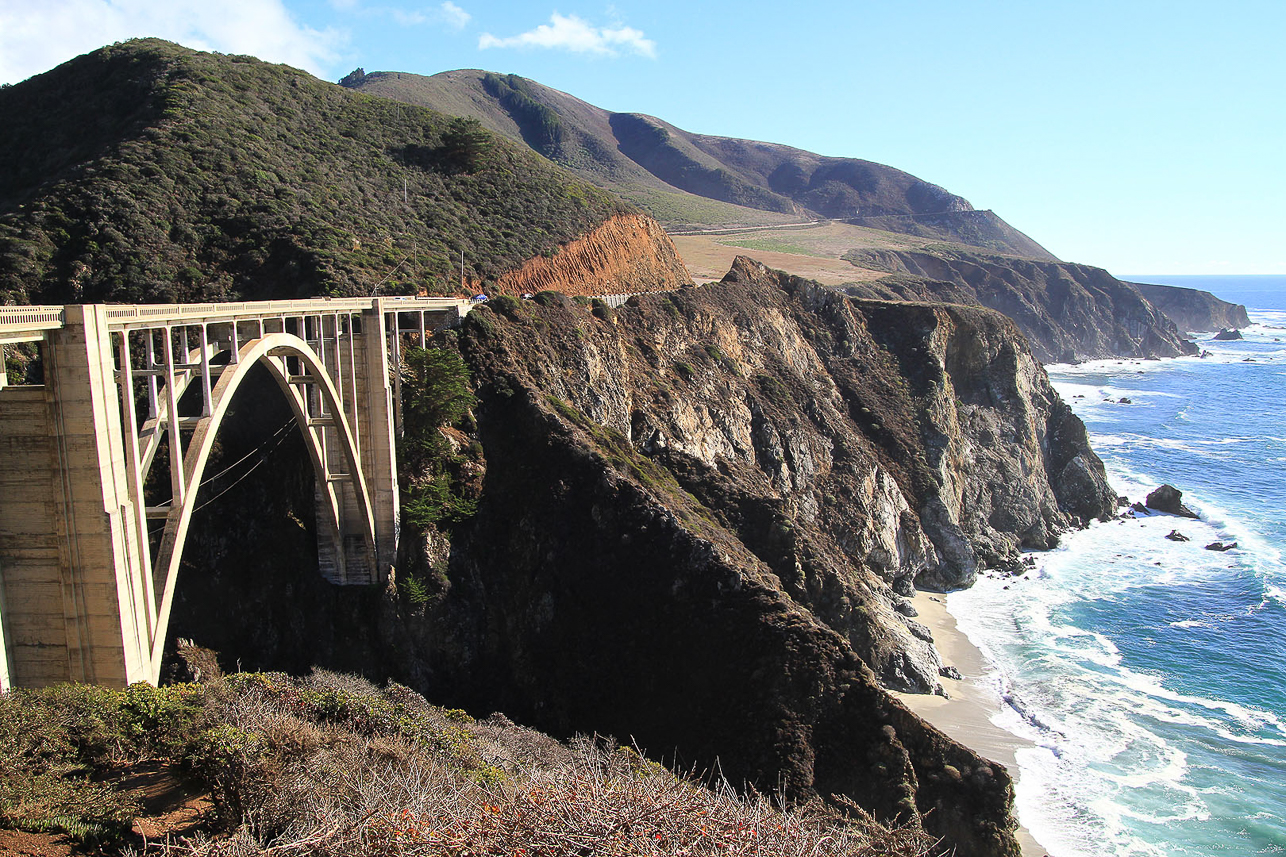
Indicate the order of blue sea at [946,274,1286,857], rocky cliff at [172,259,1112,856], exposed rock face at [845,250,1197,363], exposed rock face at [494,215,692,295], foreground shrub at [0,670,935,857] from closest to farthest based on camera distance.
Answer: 1. foreground shrub at [0,670,935,857]
2. rocky cliff at [172,259,1112,856]
3. blue sea at [946,274,1286,857]
4. exposed rock face at [494,215,692,295]
5. exposed rock face at [845,250,1197,363]

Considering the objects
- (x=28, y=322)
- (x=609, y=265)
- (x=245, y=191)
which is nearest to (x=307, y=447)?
(x=28, y=322)

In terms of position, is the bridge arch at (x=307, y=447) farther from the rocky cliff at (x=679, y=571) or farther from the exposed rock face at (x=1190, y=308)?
the exposed rock face at (x=1190, y=308)

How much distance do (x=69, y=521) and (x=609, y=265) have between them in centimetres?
3922

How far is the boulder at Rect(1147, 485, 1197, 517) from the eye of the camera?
5725 centimetres

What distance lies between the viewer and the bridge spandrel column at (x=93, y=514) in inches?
539

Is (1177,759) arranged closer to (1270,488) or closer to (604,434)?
(604,434)

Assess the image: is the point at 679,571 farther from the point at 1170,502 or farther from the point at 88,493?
the point at 1170,502

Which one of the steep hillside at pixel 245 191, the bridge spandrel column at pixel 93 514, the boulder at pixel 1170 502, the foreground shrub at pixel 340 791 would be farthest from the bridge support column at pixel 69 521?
the boulder at pixel 1170 502

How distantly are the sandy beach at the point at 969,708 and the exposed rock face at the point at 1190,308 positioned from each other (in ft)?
521

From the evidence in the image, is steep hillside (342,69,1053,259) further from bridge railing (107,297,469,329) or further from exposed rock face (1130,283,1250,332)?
bridge railing (107,297,469,329)

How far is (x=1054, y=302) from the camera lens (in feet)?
443

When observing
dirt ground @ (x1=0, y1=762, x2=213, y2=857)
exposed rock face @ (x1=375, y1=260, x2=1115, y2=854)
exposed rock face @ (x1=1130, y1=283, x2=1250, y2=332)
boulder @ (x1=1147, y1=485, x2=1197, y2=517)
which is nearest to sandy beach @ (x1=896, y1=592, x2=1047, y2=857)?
exposed rock face @ (x1=375, y1=260, x2=1115, y2=854)

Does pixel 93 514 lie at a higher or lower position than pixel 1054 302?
lower

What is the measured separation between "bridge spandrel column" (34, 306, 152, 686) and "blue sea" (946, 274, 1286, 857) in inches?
958
